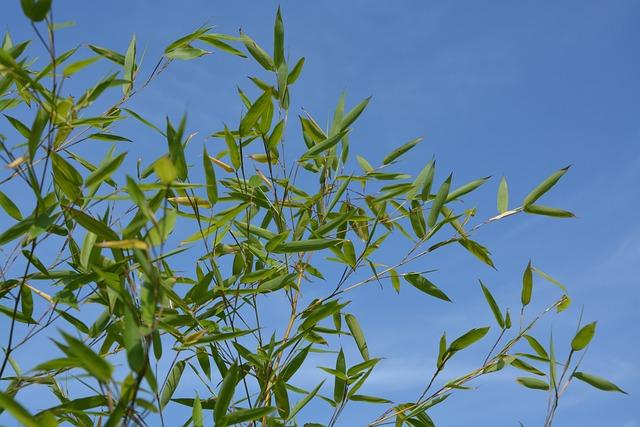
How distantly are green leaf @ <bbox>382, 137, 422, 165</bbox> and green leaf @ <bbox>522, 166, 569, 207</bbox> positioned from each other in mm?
360

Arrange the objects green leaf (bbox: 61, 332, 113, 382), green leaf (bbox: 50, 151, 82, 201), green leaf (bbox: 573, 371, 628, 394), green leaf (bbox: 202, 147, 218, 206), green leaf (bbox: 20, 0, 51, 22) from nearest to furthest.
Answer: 1. green leaf (bbox: 61, 332, 113, 382)
2. green leaf (bbox: 20, 0, 51, 22)
3. green leaf (bbox: 50, 151, 82, 201)
4. green leaf (bbox: 202, 147, 218, 206)
5. green leaf (bbox: 573, 371, 628, 394)

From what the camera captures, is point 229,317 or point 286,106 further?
point 286,106

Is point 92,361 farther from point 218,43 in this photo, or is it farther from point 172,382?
point 218,43

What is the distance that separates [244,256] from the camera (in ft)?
6.55

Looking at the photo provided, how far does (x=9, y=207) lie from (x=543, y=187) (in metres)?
1.42

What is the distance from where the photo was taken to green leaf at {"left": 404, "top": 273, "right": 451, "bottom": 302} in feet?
6.97

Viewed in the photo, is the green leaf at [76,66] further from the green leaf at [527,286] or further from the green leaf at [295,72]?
the green leaf at [527,286]

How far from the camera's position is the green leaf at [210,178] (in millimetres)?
1712

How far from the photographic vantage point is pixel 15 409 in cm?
105

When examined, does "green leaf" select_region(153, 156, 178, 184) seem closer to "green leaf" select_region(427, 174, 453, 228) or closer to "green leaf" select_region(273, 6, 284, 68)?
"green leaf" select_region(273, 6, 284, 68)

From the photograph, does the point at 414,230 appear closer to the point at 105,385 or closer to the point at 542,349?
the point at 542,349

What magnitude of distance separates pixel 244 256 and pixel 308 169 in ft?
1.36

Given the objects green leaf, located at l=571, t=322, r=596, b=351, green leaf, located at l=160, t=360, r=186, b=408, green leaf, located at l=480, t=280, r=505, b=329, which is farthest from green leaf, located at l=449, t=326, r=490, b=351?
green leaf, located at l=160, t=360, r=186, b=408

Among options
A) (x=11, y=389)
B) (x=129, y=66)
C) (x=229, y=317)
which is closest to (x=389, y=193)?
(x=229, y=317)
